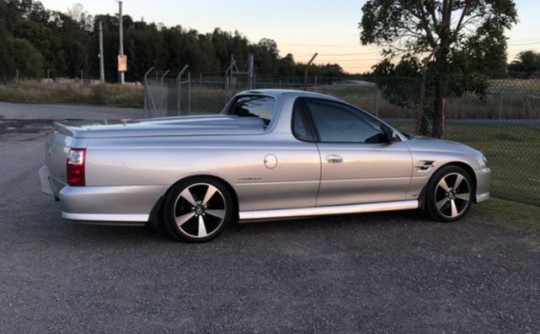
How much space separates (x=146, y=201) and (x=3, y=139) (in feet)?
41.4

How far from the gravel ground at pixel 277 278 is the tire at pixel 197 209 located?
0.14 meters

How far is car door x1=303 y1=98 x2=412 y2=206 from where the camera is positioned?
597 centimetres

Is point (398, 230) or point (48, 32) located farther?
point (48, 32)

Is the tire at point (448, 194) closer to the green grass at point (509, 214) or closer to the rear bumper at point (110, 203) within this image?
the green grass at point (509, 214)

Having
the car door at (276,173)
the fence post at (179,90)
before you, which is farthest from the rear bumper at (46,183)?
the fence post at (179,90)

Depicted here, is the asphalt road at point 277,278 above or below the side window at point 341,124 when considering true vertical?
below

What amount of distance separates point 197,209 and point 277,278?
1249 mm

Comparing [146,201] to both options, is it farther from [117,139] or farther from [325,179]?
[325,179]

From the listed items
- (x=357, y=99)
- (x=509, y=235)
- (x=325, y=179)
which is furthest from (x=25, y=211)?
(x=357, y=99)

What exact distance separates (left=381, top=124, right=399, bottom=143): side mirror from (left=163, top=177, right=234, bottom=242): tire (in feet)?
6.23

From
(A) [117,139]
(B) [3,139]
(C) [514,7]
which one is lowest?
(B) [3,139]

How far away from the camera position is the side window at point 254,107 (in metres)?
6.20

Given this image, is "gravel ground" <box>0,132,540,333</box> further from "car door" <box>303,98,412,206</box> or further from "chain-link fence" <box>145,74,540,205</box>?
"chain-link fence" <box>145,74,540,205</box>

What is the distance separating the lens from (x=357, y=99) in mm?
21375
